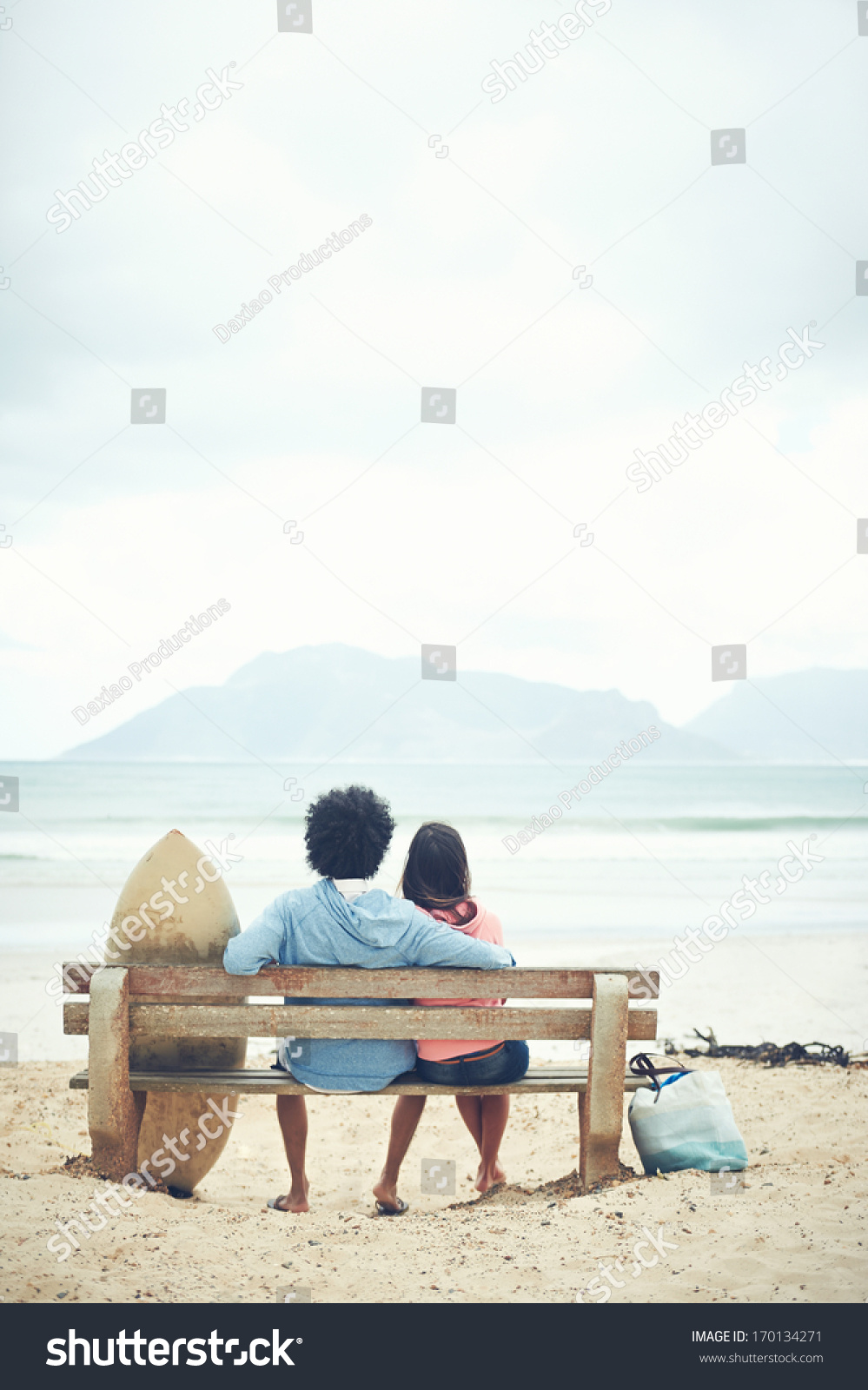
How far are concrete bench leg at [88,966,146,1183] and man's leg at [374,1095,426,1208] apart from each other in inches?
33.5

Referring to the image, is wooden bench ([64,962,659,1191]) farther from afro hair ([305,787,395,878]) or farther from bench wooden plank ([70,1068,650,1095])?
afro hair ([305,787,395,878])

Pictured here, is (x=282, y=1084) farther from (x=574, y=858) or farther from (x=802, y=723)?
(x=802, y=723)

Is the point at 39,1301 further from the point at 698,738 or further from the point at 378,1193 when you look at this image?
the point at 698,738

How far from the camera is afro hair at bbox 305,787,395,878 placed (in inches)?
130

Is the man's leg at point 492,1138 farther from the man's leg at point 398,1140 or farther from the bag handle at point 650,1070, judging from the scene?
the bag handle at point 650,1070

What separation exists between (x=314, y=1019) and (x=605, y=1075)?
37.7 inches

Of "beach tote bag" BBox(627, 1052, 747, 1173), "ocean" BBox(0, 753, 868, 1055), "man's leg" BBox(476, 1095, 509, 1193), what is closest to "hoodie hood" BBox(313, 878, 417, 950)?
"man's leg" BBox(476, 1095, 509, 1193)

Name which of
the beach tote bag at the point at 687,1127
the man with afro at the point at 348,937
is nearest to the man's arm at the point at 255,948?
the man with afro at the point at 348,937

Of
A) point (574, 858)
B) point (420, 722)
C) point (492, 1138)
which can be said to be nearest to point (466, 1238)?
point (492, 1138)

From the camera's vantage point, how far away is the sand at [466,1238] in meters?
2.66

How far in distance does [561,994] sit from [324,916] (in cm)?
80

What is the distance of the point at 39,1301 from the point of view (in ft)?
8.30

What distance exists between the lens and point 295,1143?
11.4 ft

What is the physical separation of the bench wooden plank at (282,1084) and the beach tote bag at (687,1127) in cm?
10
